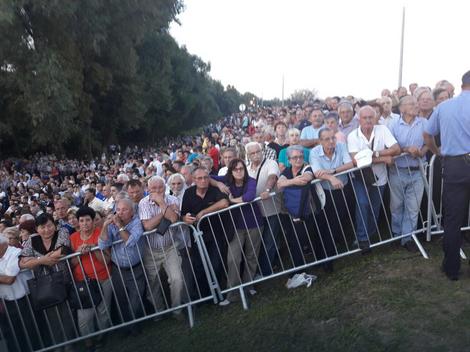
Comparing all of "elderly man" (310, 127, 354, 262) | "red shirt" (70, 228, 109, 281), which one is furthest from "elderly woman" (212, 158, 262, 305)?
"red shirt" (70, 228, 109, 281)

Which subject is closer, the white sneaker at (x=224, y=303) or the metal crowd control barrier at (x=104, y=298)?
the metal crowd control barrier at (x=104, y=298)

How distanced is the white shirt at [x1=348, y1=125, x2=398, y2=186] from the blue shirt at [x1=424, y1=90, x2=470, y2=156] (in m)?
0.82

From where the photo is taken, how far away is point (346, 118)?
6.13 m

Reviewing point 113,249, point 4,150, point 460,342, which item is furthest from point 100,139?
point 460,342

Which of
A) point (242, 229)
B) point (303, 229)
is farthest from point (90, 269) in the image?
point (303, 229)

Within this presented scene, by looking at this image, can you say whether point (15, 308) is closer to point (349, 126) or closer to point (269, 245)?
point (269, 245)

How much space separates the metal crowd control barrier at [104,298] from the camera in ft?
16.0

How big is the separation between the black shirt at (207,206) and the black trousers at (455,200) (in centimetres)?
234

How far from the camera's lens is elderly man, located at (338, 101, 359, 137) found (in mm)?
6070

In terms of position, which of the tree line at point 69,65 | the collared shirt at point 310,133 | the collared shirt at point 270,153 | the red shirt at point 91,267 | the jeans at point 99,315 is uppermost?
the tree line at point 69,65

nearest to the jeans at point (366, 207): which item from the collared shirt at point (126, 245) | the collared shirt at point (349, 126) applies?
the collared shirt at point (349, 126)

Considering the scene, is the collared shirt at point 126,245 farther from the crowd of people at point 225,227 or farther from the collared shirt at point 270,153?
the collared shirt at point 270,153

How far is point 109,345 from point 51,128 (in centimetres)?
2035

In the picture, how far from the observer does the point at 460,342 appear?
337 cm
